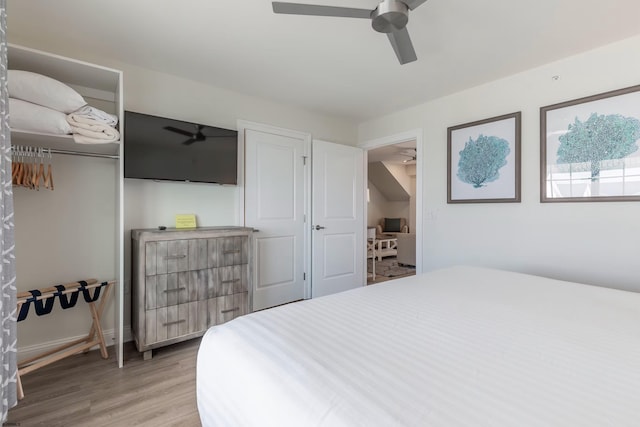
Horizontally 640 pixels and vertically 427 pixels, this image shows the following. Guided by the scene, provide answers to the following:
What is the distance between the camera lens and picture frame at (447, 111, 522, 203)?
2.65m

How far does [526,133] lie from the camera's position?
8.48 ft

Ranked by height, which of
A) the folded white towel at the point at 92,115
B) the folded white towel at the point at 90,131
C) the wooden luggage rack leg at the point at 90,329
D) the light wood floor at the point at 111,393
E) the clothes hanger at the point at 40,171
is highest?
the folded white towel at the point at 92,115

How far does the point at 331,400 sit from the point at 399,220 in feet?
26.6

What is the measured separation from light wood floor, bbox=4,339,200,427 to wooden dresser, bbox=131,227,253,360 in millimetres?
206

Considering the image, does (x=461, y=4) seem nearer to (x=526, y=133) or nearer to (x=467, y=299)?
(x=526, y=133)

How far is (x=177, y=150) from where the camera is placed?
2.54 metres

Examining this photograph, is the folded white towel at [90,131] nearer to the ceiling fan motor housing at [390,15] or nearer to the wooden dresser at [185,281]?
the wooden dresser at [185,281]

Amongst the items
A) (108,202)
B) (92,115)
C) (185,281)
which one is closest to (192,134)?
(92,115)

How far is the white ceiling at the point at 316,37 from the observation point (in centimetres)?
178

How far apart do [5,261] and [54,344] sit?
1363mm

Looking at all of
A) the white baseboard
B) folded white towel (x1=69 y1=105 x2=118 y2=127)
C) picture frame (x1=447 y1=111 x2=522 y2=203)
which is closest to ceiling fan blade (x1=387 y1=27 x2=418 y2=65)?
picture frame (x1=447 y1=111 x2=522 y2=203)

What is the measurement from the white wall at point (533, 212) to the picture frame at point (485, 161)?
7 centimetres

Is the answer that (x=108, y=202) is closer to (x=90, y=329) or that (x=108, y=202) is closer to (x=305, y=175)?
(x=90, y=329)

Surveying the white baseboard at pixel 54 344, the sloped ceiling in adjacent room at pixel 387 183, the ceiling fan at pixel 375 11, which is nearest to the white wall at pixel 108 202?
the white baseboard at pixel 54 344
